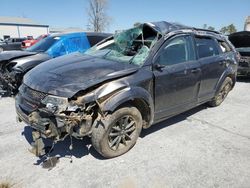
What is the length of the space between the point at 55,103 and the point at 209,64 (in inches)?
130

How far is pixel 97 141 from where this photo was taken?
3236 mm

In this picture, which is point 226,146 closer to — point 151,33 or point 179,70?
point 179,70

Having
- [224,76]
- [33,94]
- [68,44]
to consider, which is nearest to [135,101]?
[33,94]

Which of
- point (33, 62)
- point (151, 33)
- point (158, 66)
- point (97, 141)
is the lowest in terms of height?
point (97, 141)

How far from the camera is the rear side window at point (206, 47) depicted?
4.75 m

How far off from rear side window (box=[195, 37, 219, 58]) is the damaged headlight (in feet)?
9.72

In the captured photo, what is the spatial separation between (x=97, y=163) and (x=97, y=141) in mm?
411

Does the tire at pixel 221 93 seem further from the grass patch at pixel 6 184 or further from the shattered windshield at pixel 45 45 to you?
the shattered windshield at pixel 45 45

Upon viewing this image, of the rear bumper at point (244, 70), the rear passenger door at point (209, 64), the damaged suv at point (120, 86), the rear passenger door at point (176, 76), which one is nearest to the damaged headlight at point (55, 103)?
the damaged suv at point (120, 86)

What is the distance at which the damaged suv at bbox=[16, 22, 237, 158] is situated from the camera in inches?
121

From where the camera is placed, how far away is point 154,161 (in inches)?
138

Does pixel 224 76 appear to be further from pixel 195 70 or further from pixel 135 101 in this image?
pixel 135 101

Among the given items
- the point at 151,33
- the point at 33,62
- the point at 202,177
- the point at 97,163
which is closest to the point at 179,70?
the point at 151,33

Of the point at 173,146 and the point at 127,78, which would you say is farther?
the point at 173,146
